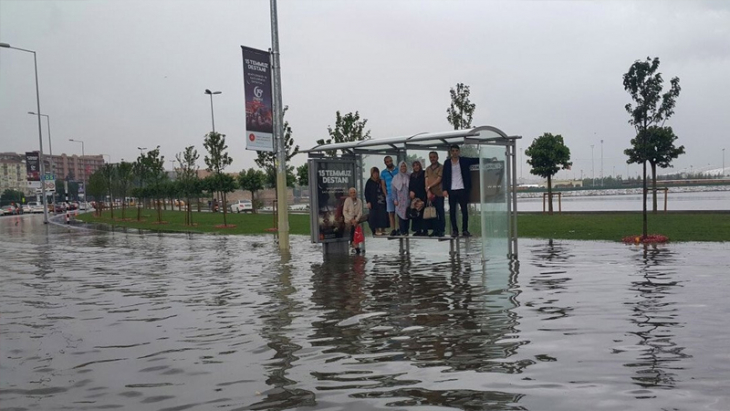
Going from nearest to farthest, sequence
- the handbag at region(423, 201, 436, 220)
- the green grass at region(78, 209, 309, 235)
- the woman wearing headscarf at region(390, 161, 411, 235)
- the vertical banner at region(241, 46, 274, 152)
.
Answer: the handbag at region(423, 201, 436, 220)
the woman wearing headscarf at region(390, 161, 411, 235)
the vertical banner at region(241, 46, 274, 152)
the green grass at region(78, 209, 309, 235)

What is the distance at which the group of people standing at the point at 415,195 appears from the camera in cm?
1554

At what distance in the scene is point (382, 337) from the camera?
758cm

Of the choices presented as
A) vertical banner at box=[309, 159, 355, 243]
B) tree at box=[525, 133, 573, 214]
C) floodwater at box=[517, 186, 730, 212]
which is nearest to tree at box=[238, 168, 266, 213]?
floodwater at box=[517, 186, 730, 212]

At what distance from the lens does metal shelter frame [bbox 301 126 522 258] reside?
14531 millimetres

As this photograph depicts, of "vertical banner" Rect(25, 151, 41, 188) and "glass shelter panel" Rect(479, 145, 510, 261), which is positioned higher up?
"vertical banner" Rect(25, 151, 41, 188)

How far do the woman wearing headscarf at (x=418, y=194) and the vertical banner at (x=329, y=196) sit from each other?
2.33 metres

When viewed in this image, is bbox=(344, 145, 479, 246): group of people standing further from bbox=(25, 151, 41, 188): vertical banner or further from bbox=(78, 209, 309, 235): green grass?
bbox=(25, 151, 41, 188): vertical banner

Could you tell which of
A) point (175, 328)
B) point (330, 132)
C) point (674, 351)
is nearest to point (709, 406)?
point (674, 351)

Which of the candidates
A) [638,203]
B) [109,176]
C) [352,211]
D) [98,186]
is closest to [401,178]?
[352,211]

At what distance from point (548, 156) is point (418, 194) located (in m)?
24.1

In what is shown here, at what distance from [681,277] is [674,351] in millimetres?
5227

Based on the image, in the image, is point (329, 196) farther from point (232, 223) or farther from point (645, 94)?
point (232, 223)

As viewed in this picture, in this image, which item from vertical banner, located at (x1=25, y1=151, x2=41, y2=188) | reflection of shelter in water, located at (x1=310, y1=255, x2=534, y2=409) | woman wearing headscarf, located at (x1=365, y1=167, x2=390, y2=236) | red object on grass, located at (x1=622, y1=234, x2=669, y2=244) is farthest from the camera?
vertical banner, located at (x1=25, y1=151, x2=41, y2=188)

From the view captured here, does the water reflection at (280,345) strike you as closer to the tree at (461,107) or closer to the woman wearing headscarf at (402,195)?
the woman wearing headscarf at (402,195)
